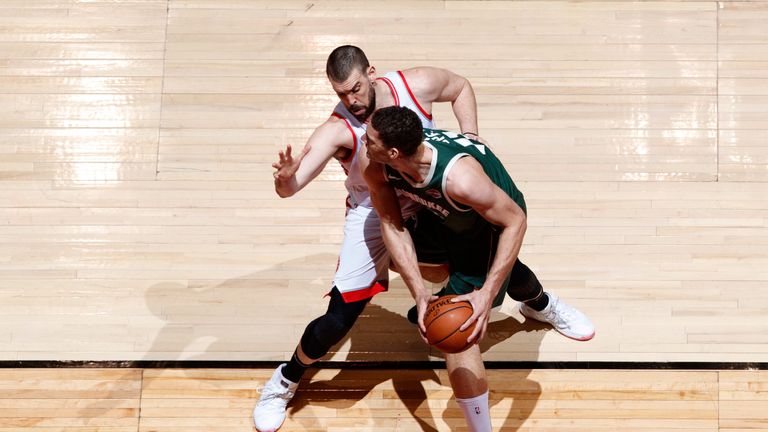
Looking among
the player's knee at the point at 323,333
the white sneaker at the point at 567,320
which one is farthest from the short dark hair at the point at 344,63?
the white sneaker at the point at 567,320

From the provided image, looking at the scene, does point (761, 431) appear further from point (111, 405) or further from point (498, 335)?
point (111, 405)

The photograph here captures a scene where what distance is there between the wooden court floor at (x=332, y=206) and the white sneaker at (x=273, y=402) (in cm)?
9

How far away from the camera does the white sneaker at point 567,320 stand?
Answer: 4.30 m

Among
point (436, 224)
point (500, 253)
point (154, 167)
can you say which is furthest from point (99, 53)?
point (500, 253)

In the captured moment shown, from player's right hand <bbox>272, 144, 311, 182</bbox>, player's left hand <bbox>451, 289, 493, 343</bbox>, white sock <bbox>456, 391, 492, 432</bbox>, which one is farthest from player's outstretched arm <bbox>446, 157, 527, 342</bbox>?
player's right hand <bbox>272, 144, 311, 182</bbox>

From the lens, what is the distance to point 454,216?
3.49m

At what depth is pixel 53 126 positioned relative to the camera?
4938 mm

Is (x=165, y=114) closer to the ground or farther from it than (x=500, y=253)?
closer to the ground

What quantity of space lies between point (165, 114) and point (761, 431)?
3.53 meters

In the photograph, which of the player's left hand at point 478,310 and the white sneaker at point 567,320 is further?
the white sneaker at point 567,320

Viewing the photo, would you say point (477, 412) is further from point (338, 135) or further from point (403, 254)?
point (338, 135)

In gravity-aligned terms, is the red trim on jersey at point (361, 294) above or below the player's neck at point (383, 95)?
below

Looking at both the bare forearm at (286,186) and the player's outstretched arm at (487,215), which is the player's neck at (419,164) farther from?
the bare forearm at (286,186)

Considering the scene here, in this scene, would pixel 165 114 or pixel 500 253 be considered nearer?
pixel 500 253
